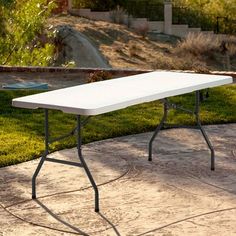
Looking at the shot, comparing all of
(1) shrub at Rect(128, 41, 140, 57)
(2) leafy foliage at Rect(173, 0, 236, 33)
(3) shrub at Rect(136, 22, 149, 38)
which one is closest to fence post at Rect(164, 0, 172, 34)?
(2) leafy foliage at Rect(173, 0, 236, 33)

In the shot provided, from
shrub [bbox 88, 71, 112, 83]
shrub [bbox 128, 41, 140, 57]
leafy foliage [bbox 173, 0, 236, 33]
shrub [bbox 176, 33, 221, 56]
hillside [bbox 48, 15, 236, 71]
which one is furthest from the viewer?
leafy foliage [bbox 173, 0, 236, 33]

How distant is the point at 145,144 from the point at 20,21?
9446 millimetres

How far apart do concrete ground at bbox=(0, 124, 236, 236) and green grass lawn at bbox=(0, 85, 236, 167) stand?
313 mm

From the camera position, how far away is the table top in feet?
18.8

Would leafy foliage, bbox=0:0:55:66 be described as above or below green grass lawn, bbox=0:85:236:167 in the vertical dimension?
above

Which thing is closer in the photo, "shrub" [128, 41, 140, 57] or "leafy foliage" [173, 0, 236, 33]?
"shrub" [128, 41, 140, 57]

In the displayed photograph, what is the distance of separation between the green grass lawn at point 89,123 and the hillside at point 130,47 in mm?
13056

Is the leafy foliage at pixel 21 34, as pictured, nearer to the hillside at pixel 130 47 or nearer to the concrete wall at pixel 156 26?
the hillside at pixel 130 47

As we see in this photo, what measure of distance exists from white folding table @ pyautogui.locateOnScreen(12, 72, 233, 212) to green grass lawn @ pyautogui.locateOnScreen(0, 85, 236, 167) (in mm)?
1239

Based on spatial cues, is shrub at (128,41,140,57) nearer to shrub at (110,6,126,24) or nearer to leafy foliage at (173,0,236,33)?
shrub at (110,6,126,24)

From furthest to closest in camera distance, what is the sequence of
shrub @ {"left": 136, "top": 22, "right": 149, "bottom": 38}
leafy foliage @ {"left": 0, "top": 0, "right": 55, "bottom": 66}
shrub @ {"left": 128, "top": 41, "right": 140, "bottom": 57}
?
1. shrub @ {"left": 136, "top": 22, "right": 149, "bottom": 38}
2. shrub @ {"left": 128, "top": 41, "right": 140, "bottom": 57}
3. leafy foliage @ {"left": 0, "top": 0, "right": 55, "bottom": 66}

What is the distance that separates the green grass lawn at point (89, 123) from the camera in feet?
26.5

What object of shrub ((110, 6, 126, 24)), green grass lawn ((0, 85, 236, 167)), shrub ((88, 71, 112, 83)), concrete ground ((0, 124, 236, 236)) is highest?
shrub ((110, 6, 126, 24))

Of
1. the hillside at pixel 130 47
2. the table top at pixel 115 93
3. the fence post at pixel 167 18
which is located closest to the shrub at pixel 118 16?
the hillside at pixel 130 47
